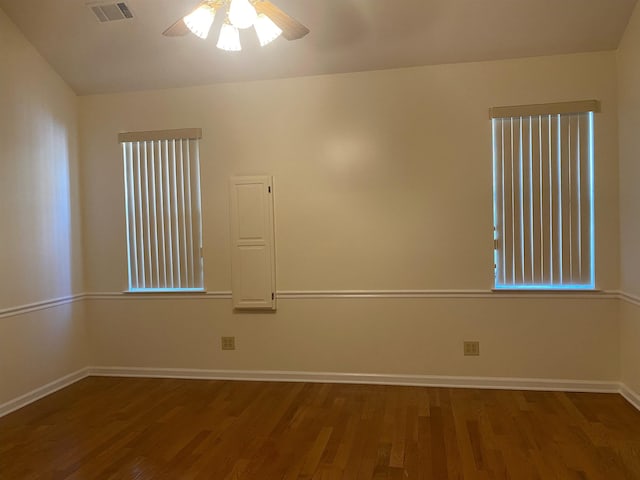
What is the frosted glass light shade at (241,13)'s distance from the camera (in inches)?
93.0

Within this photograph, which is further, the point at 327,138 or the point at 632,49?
the point at 327,138

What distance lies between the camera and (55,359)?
4086 mm

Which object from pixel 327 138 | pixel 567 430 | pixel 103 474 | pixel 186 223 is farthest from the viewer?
pixel 186 223

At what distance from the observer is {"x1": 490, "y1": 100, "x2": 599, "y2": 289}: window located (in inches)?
146

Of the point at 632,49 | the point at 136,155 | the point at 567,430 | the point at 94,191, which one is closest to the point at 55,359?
the point at 94,191

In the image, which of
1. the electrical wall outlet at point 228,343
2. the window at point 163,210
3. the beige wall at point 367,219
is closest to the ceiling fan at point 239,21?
the beige wall at point 367,219

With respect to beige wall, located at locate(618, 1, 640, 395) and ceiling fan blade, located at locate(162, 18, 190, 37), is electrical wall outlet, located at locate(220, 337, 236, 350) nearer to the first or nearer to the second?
ceiling fan blade, located at locate(162, 18, 190, 37)

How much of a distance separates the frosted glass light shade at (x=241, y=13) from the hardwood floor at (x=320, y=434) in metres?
2.49

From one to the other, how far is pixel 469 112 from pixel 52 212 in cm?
376

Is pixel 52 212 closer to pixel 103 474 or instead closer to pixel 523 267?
pixel 103 474

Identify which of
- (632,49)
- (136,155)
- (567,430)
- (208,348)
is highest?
(632,49)

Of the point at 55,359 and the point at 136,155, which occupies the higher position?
the point at 136,155

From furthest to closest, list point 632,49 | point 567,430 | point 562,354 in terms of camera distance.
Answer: point 562,354, point 632,49, point 567,430

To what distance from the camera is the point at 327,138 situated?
407cm
